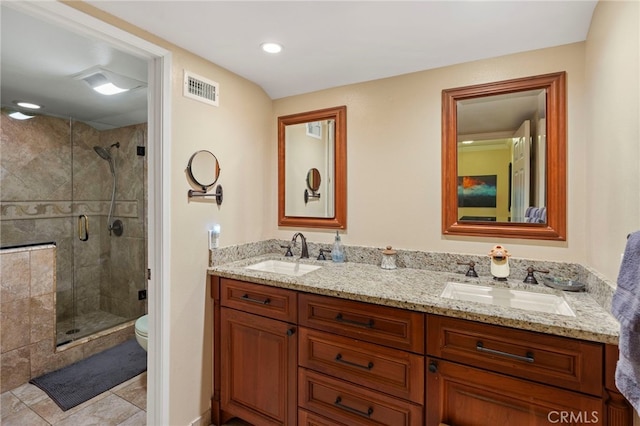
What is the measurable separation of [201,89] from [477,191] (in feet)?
5.81

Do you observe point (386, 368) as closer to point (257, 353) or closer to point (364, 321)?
point (364, 321)

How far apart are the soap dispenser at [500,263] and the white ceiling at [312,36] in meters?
1.12

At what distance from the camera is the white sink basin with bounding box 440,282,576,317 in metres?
1.43

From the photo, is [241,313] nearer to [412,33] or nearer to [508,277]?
[508,277]

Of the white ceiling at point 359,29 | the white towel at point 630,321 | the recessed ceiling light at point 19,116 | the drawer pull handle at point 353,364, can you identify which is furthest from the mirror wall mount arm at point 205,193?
the recessed ceiling light at point 19,116

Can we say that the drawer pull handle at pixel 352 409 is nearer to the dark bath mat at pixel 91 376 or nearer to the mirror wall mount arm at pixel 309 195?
the mirror wall mount arm at pixel 309 195

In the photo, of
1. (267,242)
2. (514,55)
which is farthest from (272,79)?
(514,55)

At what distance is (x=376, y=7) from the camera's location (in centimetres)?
135

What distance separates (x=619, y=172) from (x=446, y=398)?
1.11m

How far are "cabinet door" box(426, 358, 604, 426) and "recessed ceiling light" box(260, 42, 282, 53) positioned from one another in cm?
177

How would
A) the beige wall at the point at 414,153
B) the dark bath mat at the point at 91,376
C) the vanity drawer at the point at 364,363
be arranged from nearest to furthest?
the vanity drawer at the point at 364,363 < the beige wall at the point at 414,153 < the dark bath mat at the point at 91,376

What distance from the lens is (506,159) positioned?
1733 millimetres

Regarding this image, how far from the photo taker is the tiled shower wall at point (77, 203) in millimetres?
2777

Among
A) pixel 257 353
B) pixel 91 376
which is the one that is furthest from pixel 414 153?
pixel 91 376
